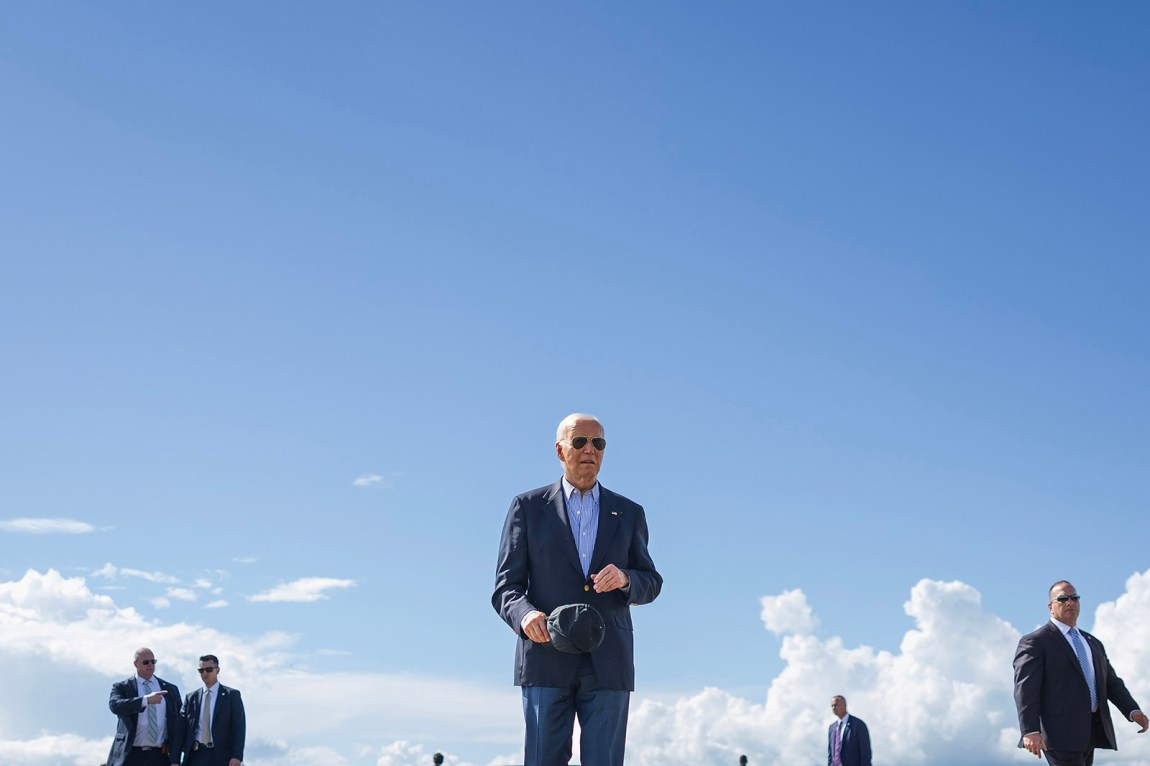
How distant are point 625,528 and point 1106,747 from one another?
7.08 m

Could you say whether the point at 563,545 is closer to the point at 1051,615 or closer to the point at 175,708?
the point at 1051,615

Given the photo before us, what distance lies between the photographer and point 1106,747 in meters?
11.1

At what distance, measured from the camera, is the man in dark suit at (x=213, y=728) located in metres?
15.0

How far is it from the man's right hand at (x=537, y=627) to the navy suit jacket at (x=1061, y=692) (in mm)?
7093

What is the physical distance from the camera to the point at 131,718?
15.1m

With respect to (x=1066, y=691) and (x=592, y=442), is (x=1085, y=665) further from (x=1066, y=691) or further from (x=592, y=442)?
(x=592, y=442)

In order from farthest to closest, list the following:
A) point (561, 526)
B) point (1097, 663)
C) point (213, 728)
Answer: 1. point (213, 728)
2. point (1097, 663)
3. point (561, 526)

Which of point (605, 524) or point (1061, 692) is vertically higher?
point (605, 524)

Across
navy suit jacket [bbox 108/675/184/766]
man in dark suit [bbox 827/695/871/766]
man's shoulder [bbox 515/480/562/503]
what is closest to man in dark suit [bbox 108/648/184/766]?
navy suit jacket [bbox 108/675/184/766]

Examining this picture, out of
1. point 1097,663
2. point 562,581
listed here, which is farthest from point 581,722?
point 1097,663

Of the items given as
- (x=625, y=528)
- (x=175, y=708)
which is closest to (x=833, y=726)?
(x=175, y=708)

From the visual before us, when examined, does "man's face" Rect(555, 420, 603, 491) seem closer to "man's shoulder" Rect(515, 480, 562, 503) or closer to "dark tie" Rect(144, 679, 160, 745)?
"man's shoulder" Rect(515, 480, 562, 503)

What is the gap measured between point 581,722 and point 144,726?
426 inches

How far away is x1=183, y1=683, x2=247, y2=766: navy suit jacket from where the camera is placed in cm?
1500
